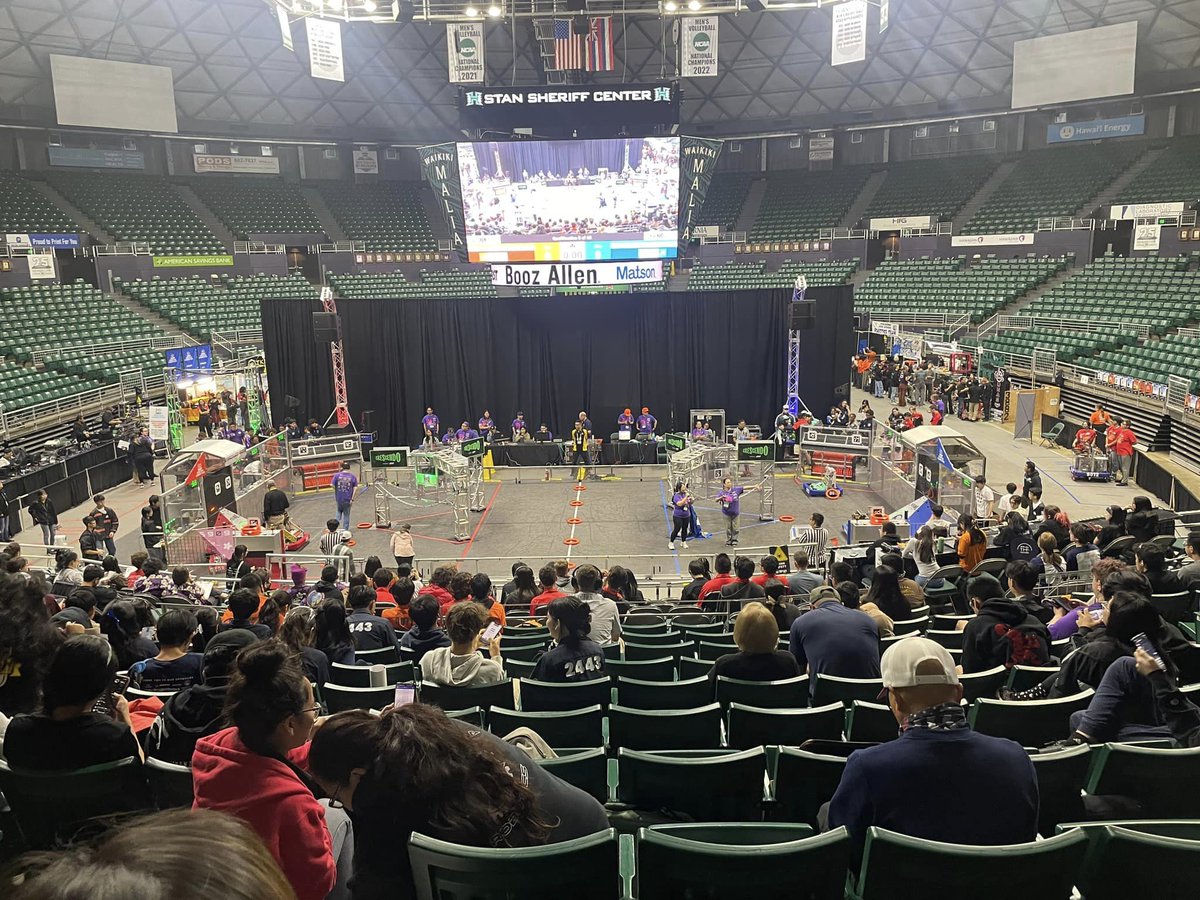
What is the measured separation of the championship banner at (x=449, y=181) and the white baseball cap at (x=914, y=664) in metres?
25.7

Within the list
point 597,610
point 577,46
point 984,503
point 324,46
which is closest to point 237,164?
point 324,46

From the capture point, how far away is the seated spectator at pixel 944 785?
2979mm

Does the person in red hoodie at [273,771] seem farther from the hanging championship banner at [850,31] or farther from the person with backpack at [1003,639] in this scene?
the hanging championship banner at [850,31]

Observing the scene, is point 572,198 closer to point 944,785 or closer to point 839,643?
point 839,643

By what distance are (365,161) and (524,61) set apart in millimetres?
11175

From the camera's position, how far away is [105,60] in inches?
1484

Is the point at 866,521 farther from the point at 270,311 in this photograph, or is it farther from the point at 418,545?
the point at 270,311

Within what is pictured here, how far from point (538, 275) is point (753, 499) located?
10958mm

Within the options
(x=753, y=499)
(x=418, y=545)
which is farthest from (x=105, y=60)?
(x=753, y=499)

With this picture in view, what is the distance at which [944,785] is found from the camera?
9.77 feet

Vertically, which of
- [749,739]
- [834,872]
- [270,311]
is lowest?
[749,739]

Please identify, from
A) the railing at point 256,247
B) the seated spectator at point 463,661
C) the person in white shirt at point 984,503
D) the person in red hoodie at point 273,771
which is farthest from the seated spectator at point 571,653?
the railing at point 256,247

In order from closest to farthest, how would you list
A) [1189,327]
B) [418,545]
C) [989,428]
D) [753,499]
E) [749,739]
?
[749,739] < [418,545] < [753,499] < [1189,327] < [989,428]

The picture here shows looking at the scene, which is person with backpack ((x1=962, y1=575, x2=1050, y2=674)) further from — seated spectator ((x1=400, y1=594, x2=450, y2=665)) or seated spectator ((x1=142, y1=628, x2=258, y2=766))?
seated spectator ((x1=142, y1=628, x2=258, y2=766))
